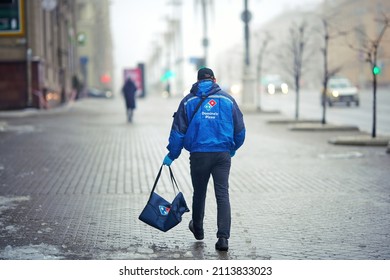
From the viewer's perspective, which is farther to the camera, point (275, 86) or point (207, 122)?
point (275, 86)

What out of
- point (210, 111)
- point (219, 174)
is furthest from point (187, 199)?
point (210, 111)

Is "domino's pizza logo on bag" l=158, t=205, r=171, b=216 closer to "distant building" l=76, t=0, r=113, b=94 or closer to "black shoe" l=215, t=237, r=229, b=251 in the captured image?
"black shoe" l=215, t=237, r=229, b=251

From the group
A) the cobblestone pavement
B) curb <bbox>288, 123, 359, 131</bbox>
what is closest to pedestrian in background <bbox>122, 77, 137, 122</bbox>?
curb <bbox>288, 123, 359, 131</bbox>

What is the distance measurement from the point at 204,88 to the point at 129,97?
70.6 feet

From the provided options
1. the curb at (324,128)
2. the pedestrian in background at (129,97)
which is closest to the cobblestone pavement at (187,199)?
the curb at (324,128)

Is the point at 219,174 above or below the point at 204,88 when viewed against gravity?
below

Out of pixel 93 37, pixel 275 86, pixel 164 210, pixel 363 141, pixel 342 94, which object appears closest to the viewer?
pixel 164 210

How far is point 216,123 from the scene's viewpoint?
6.95m

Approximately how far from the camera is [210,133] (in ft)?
22.8

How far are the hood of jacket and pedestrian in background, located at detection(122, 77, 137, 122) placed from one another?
2116 cm

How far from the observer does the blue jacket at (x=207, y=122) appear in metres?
6.94

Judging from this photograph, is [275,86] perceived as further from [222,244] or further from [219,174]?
[222,244]

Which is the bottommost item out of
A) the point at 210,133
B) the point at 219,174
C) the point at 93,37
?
the point at 219,174

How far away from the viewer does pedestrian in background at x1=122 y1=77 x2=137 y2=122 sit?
2809cm
